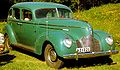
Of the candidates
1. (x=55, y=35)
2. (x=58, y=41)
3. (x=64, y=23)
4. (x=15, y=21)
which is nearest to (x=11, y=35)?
(x=15, y=21)

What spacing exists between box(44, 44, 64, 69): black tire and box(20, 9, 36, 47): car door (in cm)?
113

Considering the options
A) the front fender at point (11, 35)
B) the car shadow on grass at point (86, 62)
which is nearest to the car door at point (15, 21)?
the front fender at point (11, 35)

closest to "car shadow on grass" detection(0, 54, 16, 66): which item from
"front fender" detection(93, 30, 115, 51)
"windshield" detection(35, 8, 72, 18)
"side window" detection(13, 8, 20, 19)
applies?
"side window" detection(13, 8, 20, 19)

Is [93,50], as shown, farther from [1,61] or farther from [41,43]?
[1,61]

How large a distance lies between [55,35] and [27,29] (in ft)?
7.06

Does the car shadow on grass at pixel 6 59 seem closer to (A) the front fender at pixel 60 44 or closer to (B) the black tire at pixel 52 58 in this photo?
(B) the black tire at pixel 52 58

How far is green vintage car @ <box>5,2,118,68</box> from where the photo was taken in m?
8.99

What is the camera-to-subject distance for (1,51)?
30.2ft

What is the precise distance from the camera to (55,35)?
361 inches

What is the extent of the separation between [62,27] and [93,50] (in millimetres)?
1265

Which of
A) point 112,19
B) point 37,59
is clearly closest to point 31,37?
point 37,59

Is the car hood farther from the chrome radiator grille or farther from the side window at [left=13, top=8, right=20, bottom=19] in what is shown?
the side window at [left=13, top=8, right=20, bottom=19]

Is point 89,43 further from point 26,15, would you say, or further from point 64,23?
point 26,15

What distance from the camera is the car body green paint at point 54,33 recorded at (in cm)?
903
